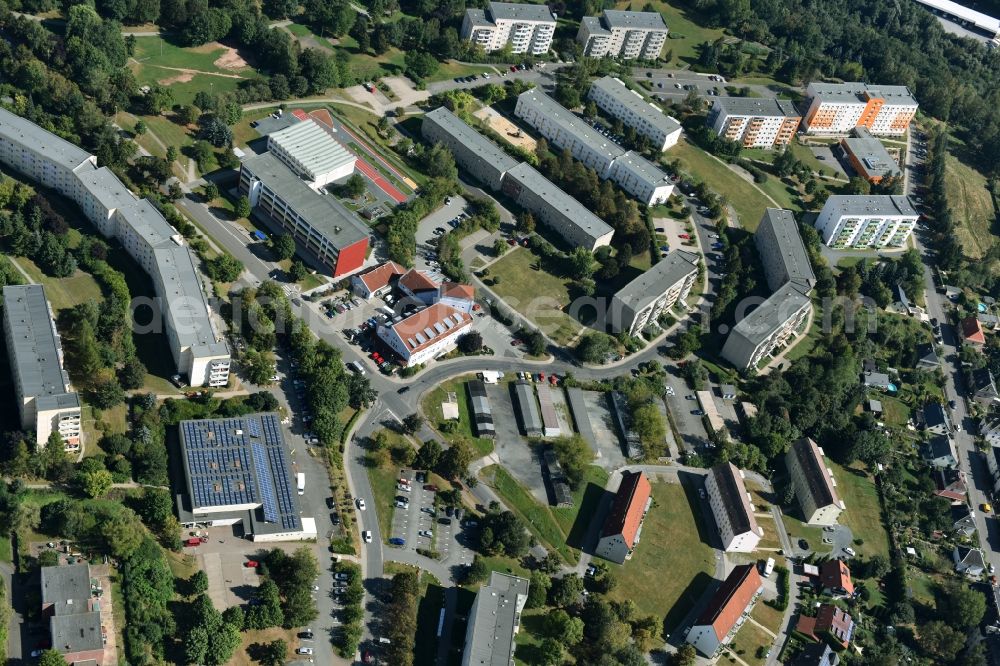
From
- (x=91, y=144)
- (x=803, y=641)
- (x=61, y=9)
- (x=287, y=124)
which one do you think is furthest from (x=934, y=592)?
(x=61, y=9)

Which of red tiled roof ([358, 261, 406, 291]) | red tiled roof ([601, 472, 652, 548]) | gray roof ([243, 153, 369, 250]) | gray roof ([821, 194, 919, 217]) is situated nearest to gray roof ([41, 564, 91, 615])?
red tiled roof ([358, 261, 406, 291])

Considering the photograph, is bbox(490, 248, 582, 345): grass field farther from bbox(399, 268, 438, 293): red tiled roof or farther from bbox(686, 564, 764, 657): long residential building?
bbox(686, 564, 764, 657): long residential building

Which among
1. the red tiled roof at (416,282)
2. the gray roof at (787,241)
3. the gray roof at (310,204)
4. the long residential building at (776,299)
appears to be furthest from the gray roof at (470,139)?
the long residential building at (776,299)

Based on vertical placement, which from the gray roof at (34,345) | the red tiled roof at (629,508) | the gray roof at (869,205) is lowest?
the red tiled roof at (629,508)

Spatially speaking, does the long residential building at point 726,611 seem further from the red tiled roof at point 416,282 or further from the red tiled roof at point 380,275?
the red tiled roof at point 380,275

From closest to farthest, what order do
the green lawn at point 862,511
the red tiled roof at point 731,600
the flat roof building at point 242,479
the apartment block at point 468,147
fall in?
the flat roof building at point 242,479 → the red tiled roof at point 731,600 → the green lawn at point 862,511 → the apartment block at point 468,147

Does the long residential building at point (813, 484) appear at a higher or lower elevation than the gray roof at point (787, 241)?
lower

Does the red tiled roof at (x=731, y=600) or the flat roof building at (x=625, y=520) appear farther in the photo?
the flat roof building at (x=625, y=520)

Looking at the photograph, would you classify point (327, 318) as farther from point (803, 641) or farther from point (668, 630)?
point (803, 641)
